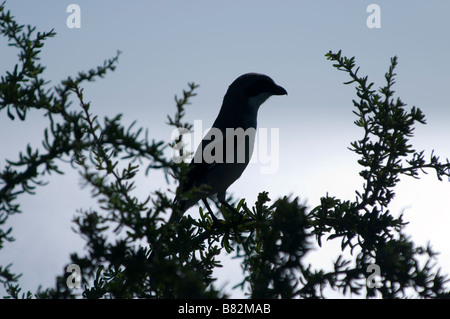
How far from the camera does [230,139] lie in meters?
5.66

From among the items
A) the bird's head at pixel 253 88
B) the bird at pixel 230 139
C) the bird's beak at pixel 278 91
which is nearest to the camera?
the bird at pixel 230 139

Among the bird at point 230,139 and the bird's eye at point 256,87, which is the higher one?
the bird's eye at point 256,87

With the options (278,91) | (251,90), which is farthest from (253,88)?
(278,91)

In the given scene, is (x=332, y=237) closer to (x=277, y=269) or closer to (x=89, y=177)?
(x=277, y=269)

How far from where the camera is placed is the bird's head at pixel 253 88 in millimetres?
6047

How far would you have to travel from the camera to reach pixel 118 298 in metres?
2.55

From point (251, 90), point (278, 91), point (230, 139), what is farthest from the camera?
point (278, 91)

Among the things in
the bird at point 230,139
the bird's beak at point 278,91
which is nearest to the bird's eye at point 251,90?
the bird at point 230,139

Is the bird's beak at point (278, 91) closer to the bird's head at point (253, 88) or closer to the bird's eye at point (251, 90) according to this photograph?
the bird's head at point (253, 88)

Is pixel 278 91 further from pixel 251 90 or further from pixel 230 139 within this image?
pixel 230 139

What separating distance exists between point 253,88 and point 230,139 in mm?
867
